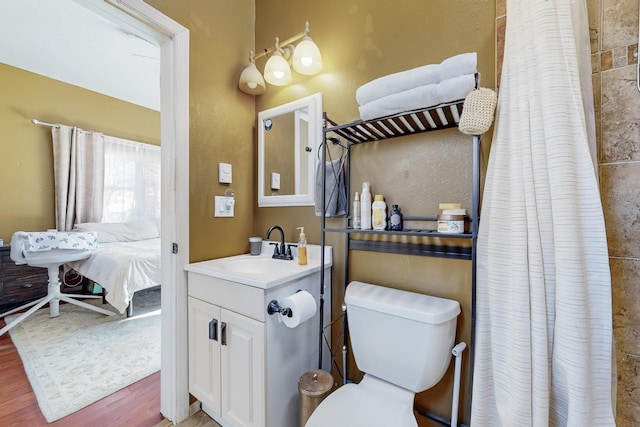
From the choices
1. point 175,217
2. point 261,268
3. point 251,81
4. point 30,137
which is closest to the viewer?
point 175,217

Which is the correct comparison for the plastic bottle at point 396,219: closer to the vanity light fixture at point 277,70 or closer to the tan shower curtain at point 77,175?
the vanity light fixture at point 277,70

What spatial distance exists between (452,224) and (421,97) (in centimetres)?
47

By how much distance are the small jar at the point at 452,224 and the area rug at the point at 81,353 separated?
6.81 ft

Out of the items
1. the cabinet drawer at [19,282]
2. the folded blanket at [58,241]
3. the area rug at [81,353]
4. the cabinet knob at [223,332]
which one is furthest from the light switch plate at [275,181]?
the cabinet drawer at [19,282]

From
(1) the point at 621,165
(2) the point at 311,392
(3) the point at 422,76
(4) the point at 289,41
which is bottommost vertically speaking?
(2) the point at 311,392

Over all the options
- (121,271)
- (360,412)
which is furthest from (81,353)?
(360,412)

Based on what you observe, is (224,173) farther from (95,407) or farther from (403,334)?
(95,407)

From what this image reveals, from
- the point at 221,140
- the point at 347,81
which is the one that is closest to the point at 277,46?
the point at 347,81

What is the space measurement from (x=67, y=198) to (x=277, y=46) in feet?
11.3

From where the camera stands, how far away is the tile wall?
2.54 ft

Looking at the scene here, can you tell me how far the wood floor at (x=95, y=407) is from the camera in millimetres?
1315

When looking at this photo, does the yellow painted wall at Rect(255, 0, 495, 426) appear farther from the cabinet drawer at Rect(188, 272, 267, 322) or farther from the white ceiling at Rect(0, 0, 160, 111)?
the white ceiling at Rect(0, 0, 160, 111)

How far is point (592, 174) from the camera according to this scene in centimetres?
65

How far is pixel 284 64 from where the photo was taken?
1483 millimetres
